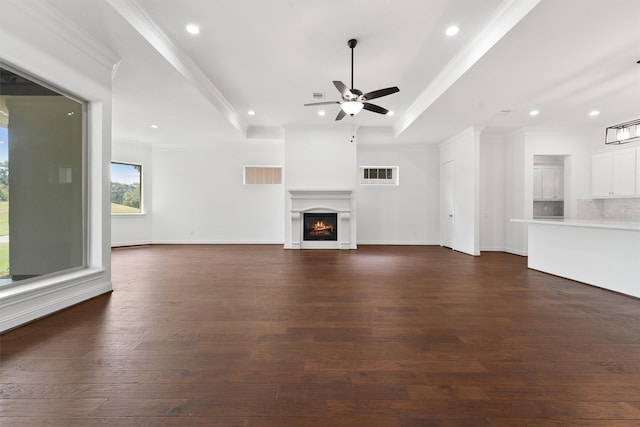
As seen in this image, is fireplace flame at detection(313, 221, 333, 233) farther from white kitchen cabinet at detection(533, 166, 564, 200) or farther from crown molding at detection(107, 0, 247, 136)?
white kitchen cabinet at detection(533, 166, 564, 200)

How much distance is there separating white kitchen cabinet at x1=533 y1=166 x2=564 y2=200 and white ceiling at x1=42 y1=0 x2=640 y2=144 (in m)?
1.23

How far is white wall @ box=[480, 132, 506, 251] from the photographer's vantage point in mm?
7062

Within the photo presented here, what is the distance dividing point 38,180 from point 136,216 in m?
5.46

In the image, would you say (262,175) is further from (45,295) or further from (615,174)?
(615,174)

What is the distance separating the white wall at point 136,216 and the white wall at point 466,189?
8525 mm

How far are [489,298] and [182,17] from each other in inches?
184

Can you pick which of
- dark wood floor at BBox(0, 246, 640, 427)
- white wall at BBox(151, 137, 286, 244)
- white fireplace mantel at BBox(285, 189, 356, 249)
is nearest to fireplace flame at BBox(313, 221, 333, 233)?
white fireplace mantel at BBox(285, 189, 356, 249)

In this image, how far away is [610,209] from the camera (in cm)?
627

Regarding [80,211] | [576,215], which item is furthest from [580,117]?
[80,211]

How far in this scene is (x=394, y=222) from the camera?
8.04 m

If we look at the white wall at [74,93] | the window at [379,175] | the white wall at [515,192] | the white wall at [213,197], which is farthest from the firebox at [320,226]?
the white wall at [74,93]

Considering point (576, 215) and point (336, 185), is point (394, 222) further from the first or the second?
point (576, 215)

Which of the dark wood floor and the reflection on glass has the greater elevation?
the reflection on glass

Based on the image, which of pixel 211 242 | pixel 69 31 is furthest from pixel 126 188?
pixel 69 31
